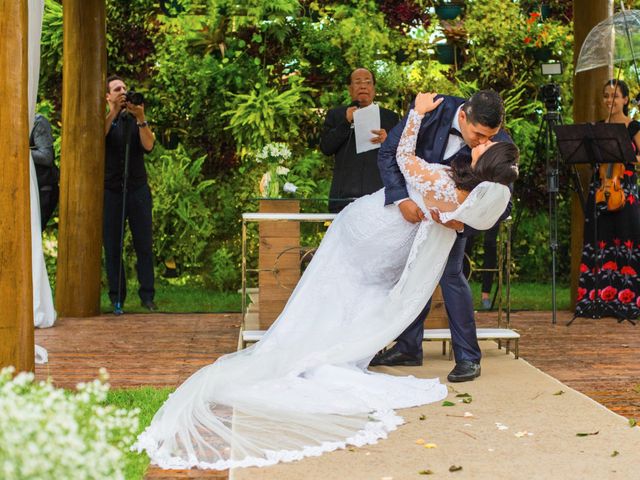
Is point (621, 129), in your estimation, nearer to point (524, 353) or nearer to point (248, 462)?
point (524, 353)

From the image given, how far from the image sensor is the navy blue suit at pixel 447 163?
5363 millimetres

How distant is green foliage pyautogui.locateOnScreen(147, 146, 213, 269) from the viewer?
10.2m

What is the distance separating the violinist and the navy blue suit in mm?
2749

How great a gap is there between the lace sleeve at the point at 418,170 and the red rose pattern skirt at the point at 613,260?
3.10 metres

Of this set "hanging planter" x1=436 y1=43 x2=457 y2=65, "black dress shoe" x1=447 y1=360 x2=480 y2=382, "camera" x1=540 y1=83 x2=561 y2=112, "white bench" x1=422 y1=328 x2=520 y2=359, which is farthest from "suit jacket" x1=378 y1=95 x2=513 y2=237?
"hanging planter" x1=436 y1=43 x2=457 y2=65

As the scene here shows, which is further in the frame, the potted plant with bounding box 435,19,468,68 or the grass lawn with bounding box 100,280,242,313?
the potted plant with bounding box 435,19,468,68

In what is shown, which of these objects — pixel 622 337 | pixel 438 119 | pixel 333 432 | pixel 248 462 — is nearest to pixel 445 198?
pixel 438 119

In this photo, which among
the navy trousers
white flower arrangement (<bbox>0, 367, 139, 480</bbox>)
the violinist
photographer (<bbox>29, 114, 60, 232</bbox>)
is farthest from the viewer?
the violinist

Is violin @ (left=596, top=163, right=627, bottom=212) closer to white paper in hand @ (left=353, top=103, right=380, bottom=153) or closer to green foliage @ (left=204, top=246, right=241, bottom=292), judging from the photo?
white paper in hand @ (left=353, top=103, right=380, bottom=153)

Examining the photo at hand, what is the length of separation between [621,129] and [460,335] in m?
2.69

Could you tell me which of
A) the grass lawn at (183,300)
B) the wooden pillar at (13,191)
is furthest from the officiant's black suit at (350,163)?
the wooden pillar at (13,191)

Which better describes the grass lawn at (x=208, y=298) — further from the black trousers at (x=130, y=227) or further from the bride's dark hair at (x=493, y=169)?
the bride's dark hair at (x=493, y=169)

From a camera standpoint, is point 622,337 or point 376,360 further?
point 622,337

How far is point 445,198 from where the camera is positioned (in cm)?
520
